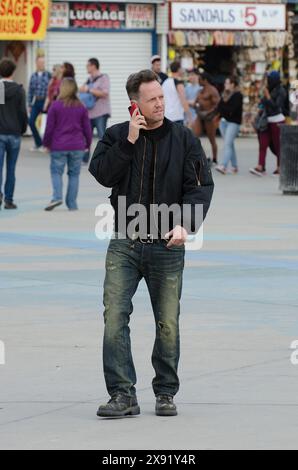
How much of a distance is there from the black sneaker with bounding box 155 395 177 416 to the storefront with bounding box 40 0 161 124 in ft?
88.5

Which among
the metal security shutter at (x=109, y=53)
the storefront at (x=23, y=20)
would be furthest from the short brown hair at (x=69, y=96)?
the metal security shutter at (x=109, y=53)

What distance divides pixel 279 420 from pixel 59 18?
27.7 metres

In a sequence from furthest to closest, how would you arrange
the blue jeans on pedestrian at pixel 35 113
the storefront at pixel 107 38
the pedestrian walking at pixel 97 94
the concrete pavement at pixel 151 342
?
the storefront at pixel 107 38
the blue jeans on pedestrian at pixel 35 113
the pedestrian walking at pixel 97 94
the concrete pavement at pixel 151 342

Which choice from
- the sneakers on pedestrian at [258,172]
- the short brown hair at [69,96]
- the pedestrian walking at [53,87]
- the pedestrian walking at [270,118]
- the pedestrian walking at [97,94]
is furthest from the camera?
the pedestrian walking at [53,87]

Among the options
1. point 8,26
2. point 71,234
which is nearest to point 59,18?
point 8,26

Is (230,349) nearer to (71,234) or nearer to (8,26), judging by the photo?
(71,234)

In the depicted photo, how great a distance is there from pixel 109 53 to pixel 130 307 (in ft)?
92.2

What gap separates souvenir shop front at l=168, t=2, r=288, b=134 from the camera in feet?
116

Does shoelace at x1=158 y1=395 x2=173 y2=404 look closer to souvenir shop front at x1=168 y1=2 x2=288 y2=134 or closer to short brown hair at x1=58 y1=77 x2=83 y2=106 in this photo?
short brown hair at x1=58 y1=77 x2=83 y2=106

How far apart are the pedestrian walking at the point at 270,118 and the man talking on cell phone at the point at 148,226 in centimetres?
1630

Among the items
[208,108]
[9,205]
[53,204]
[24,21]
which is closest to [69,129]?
[53,204]

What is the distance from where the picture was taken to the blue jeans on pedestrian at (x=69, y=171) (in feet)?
58.3

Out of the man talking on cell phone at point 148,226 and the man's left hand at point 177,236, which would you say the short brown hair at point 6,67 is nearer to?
the man talking on cell phone at point 148,226

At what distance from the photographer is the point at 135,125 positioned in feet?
23.2
